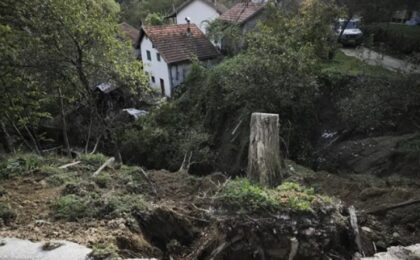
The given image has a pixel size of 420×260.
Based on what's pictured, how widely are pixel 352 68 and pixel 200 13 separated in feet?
53.1

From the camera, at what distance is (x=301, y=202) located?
4418 mm

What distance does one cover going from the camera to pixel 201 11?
1168 inches

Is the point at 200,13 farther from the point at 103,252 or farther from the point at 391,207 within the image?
the point at 103,252

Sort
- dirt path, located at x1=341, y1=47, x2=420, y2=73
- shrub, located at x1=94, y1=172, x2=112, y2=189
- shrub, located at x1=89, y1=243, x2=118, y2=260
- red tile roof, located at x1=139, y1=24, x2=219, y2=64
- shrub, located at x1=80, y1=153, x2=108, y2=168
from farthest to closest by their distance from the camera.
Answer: red tile roof, located at x1=139, y1=24, x2=219, y2=64
dirt path, located at x1=341, y1=47, x2=420, y2=73
shrub, located at x1=80, y1=153, x2=108, y2=168
shrub, located at x1=94, y1=172, x2=112, y2=189
shrub, located at x1=89, y1=243, x2=118, y2=260

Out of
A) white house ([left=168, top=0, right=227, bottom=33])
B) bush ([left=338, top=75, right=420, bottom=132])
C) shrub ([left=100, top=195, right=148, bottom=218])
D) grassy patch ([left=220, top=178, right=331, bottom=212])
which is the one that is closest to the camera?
grassy patch ([left=220, top=178, right=331, bottom=212])

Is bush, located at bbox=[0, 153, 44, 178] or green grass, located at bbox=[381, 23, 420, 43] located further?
green grass, located at bbox=[381, 23, 420, 43]

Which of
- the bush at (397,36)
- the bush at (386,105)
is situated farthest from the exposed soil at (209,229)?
the bush at (397,36)

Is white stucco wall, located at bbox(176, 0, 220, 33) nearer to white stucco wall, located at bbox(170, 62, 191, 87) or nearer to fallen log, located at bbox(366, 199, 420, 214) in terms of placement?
white stucco wall, located at bbox(170, 62, 191, 87)

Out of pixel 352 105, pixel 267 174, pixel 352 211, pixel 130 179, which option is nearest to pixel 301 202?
pixel 352 211

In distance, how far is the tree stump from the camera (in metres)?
5.91

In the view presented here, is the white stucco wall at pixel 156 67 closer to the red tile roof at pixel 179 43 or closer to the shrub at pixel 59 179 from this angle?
the red tile roof at pixel 179 43

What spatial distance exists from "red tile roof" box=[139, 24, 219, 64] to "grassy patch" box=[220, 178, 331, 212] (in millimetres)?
19434

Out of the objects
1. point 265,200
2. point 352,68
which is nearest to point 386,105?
point 352,68

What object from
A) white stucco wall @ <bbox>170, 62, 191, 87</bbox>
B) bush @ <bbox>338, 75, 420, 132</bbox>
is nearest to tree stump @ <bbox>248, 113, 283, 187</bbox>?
bush @ <bbox>338, 75, 420, 132</bbox>
